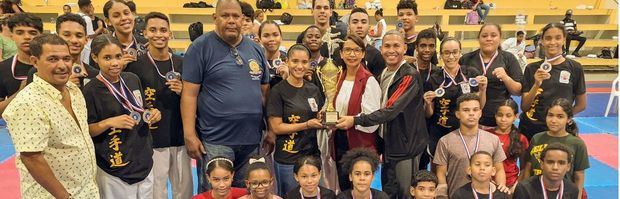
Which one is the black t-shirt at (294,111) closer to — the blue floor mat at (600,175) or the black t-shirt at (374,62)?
the black t-shirt at (374,62)

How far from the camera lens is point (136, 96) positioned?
12.2 ft

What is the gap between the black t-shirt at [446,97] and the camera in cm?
450

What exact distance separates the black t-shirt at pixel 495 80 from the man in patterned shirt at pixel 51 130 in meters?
3.42

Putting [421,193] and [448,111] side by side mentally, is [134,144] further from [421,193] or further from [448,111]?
[448,111]

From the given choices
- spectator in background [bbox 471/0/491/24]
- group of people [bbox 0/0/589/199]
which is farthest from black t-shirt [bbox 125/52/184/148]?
spectator in background [bbox 471/0/491/24]

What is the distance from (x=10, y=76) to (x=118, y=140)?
46.6 inches

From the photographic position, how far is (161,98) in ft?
13.5

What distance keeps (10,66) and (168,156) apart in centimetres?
145

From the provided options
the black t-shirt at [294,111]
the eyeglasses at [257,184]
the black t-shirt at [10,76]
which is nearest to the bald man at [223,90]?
the black t-shirt at [294,111]

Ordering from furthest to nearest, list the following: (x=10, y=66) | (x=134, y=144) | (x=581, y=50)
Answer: (x=581, y=50) → (x=10, y=66) → (x=134, y=144)

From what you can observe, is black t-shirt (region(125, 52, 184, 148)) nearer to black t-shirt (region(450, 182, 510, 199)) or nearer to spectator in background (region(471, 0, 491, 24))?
black t-shirt (region(450, 182, 510, 199))

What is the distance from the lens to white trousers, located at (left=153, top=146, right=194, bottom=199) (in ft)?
14.1

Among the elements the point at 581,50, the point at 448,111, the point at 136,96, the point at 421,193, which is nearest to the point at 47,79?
the point at 136,96

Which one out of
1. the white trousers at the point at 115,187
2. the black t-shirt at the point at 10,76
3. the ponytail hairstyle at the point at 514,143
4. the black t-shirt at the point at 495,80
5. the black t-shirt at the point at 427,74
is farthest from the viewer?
the black t-shirt at the point at 495,80
